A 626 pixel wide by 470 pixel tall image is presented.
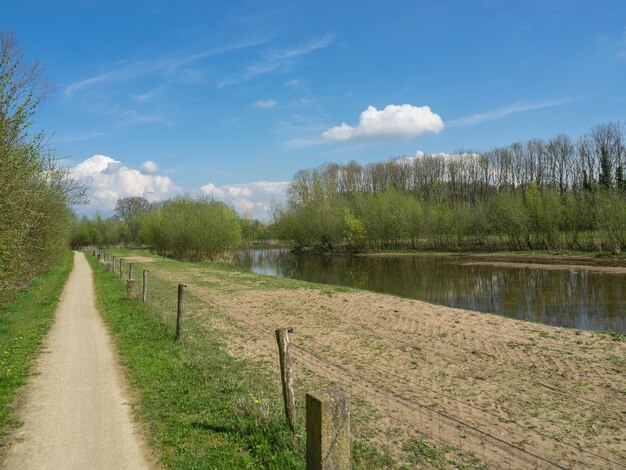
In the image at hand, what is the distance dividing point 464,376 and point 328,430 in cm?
571

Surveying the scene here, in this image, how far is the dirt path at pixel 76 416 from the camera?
16.7 ft

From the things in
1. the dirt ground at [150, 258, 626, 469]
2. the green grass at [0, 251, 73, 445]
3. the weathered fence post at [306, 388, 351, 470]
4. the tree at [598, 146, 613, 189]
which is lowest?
the dirt ground at [150, 258, 626, 469]

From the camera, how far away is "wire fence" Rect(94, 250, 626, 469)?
5773mm

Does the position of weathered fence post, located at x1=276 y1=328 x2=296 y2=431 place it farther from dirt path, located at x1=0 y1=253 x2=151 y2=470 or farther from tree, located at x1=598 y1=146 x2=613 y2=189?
tree, located at x1=598 y1=146 x2=613 y2=189

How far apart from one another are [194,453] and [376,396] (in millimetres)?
3628

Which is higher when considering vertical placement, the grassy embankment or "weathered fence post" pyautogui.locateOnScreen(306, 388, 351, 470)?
"weathered fence post" pyautogui.locateOnScreen(306, 388, 351, 470)

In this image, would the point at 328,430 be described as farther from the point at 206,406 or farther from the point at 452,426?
the point at 452,426

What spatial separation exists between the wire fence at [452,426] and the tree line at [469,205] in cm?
4222

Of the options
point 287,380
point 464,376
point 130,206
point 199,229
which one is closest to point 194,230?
point 199,229

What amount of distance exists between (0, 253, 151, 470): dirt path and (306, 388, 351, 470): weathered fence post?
2078mm

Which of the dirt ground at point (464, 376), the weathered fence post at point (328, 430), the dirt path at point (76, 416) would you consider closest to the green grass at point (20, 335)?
the dirt path at point (76, 416)

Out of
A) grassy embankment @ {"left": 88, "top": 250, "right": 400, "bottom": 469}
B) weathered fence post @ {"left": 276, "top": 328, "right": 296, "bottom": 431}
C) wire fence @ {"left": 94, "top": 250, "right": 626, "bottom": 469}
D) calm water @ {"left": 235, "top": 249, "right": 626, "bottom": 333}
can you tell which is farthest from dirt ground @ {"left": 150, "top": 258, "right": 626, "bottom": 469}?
calm water @ {"left": 235, "top": 249, "right": 626, "bottom": 333}

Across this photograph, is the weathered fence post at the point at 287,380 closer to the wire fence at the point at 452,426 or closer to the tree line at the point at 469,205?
the wire fence at the point at 452,426

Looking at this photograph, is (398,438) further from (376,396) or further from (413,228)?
(413,228)
